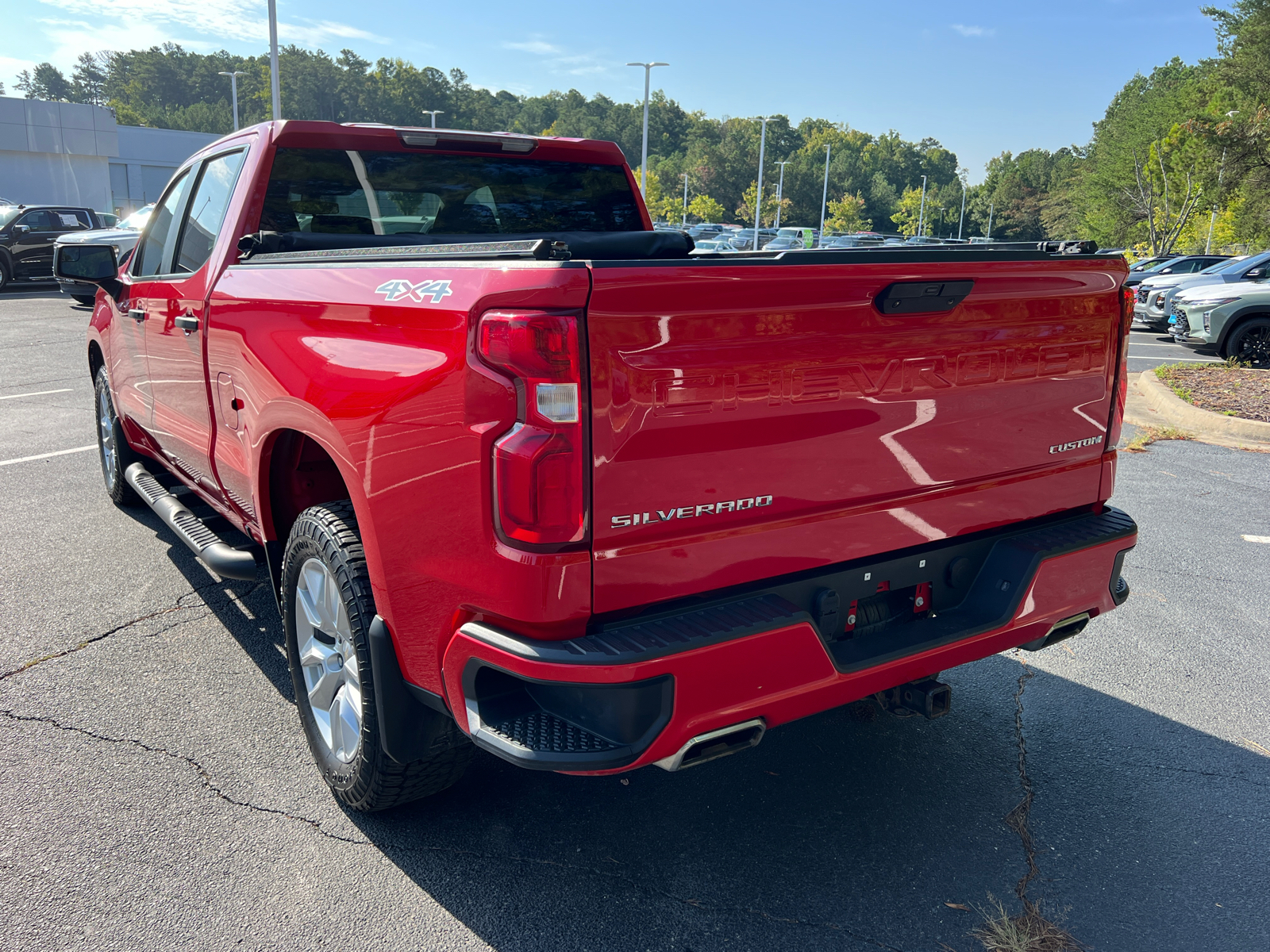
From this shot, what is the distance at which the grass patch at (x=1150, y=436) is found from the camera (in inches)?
328

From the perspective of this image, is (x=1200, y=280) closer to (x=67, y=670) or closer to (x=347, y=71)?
(x=67, y=670)

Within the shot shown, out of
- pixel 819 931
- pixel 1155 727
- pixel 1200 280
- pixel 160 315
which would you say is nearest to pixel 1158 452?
pixel 1155 727

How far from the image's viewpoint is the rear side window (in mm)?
3785

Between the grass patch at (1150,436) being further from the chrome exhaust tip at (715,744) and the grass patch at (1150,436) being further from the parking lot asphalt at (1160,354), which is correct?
the chrome exhaust tip at (715,744)

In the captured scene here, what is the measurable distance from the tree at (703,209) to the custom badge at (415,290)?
10017cm

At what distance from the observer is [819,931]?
2439 mm

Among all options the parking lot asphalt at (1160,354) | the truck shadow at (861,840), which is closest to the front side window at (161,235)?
the truck shadow at (861,840)

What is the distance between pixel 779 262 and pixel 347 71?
161 meters

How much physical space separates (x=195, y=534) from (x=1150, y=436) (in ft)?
27.0

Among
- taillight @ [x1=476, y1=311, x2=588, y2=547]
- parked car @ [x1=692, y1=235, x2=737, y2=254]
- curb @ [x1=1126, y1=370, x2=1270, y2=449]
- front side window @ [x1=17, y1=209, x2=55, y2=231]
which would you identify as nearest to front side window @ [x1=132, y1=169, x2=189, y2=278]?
parked car @ [x1=692, y1=235, x2=737, y2=254]

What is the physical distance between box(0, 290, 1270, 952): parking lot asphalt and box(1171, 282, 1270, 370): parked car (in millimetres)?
11556

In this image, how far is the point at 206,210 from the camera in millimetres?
4082

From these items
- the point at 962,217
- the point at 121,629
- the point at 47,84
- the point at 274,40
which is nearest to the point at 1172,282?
the point at 121,629

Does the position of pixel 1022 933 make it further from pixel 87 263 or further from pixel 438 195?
pixel 87 263
